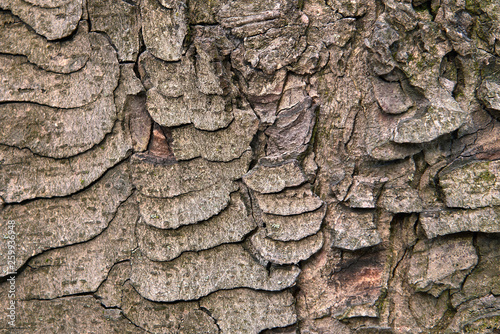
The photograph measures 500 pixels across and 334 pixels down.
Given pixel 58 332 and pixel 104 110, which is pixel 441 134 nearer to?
pixel 104 110

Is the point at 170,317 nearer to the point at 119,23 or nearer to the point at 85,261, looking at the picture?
the point at 85,261

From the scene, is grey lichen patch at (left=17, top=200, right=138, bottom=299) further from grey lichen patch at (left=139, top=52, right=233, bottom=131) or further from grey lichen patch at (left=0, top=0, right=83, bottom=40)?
grey lichen patch at (left=0, top=0, right=83, bottom=40)

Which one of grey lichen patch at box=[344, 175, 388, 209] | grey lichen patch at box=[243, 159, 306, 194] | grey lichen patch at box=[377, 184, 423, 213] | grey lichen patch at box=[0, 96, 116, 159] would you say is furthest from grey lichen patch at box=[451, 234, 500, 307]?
grey lichen patch at box=[0, 96, 116, 159]

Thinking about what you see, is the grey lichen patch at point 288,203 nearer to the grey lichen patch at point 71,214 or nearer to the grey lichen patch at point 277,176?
the grey lichen patch at point 277,176

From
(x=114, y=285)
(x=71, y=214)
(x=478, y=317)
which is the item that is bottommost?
(x=478, y=317)

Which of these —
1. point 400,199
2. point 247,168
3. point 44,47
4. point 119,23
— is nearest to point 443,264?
point 400,199

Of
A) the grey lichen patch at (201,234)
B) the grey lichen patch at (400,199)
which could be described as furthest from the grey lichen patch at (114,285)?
the grey lichen patch at (400,199)

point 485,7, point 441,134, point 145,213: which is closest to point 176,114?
point 145,213
